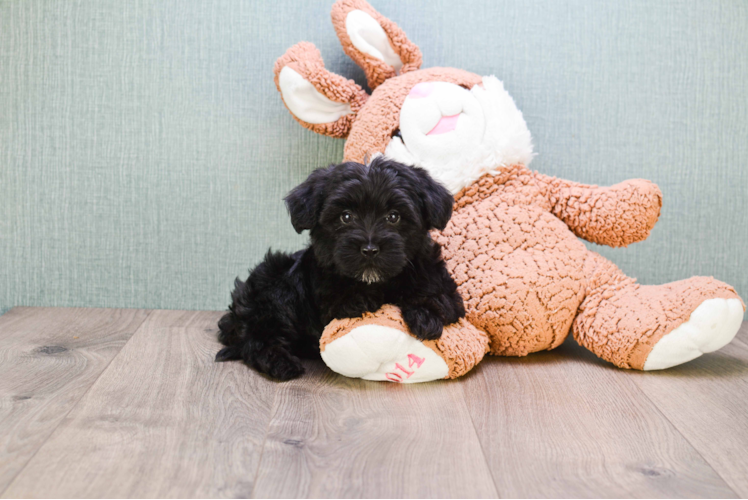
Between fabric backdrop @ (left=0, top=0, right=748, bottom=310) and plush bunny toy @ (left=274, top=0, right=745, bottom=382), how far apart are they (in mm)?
239

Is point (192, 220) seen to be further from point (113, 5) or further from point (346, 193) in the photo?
point (346, 193)

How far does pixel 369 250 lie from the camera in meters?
1.31

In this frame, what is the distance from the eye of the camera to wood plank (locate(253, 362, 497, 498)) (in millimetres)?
1022

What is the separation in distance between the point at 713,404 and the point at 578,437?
16.5 inches

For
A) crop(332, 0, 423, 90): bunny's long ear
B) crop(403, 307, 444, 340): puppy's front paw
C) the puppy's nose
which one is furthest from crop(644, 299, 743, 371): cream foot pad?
crop(332, 0, 423, 90): bunny's long ear

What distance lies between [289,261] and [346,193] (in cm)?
39

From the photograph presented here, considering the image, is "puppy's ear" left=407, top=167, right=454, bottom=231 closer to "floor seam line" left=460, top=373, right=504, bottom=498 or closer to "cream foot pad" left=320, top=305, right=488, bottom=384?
"cream foot pad" left=320, top=305, right=488, bottom=384

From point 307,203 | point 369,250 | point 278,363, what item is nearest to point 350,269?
point 369,250

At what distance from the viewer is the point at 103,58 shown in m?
1.99

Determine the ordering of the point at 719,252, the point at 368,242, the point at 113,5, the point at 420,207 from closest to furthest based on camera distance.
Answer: the point at 368,242
the point at 420,207
the point at 113,5
the point at 719,252

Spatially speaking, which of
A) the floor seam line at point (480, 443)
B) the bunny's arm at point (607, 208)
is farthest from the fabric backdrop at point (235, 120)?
the floor seam line at point (480, 443)

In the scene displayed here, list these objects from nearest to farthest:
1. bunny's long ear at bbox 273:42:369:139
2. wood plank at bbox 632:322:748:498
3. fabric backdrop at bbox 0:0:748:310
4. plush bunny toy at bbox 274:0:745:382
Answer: wood plank at bbox 632:322:748:498 < plush bunny toy at bbox 274:0:745:382 < bunny's long ear at bbox 273:42:369:139 < fabric backdrop at bbox 0:0:748:310

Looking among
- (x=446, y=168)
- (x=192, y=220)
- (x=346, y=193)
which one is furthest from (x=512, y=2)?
(x=192, y=220)

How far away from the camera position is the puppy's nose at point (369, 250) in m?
1.31
